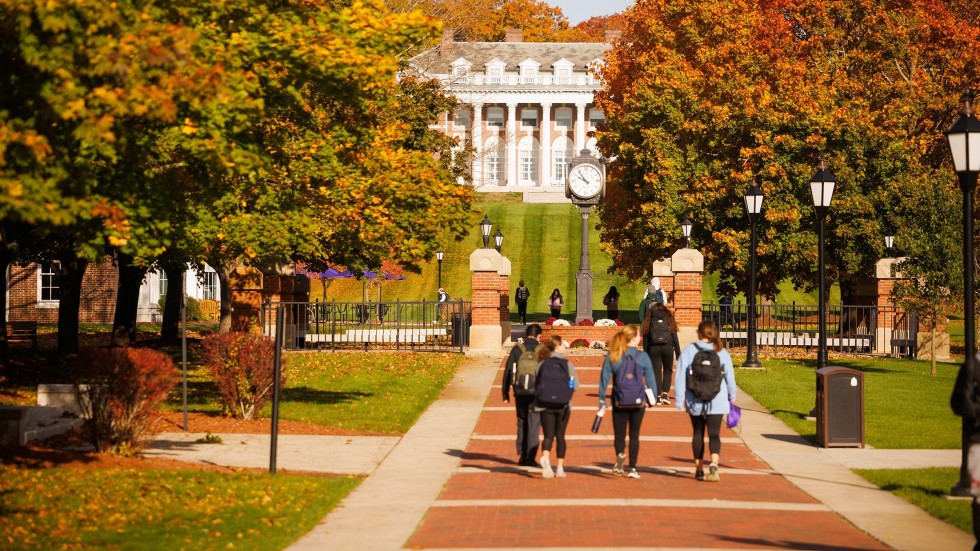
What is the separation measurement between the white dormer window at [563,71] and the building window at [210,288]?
2603 inches

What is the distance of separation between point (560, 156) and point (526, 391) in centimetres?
11159

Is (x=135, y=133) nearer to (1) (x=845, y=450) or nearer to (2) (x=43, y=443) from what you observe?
(2) (x=43, y=443)

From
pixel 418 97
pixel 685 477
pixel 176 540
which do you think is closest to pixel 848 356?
pixel 418 97

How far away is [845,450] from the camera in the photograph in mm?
17688

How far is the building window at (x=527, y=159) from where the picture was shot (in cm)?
12591

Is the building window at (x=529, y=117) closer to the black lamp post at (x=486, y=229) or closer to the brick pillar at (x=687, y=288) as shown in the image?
the black lamp post at (x=486, y=229)

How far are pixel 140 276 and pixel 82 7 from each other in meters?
22.8

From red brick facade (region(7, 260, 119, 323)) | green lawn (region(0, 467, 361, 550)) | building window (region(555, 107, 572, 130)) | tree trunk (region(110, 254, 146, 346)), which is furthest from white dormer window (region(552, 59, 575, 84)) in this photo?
green lawn (region(0, 467, 361, 550))

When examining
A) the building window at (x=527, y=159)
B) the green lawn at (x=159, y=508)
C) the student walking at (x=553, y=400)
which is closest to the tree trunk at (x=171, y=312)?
the green lawn at (x=159, y=508)

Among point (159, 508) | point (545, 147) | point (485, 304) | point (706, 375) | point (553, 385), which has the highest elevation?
point (545, 147)

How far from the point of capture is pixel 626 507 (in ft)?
42.8

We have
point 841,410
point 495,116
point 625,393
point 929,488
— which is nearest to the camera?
point 929,488

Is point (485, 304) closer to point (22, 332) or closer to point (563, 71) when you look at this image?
point (22, 332)

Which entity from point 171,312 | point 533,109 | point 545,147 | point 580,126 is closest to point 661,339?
point 171,312
